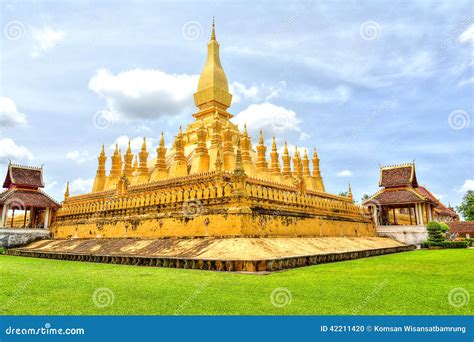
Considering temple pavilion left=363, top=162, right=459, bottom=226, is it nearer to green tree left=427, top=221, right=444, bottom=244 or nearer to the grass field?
green tree left=427, top=221, right=444, bottom=244

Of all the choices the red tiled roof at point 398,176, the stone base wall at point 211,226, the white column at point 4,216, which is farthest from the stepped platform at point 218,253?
the red tiled roof at point 398,176

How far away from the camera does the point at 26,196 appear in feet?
94.6

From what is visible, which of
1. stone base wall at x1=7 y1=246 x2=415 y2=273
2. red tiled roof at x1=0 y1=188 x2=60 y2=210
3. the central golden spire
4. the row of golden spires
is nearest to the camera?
stone base wall at x1=7 y1=246 x2=415 y2=273

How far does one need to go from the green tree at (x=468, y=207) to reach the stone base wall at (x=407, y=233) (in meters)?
32.9

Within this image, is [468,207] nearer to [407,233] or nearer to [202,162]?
[407,233]
